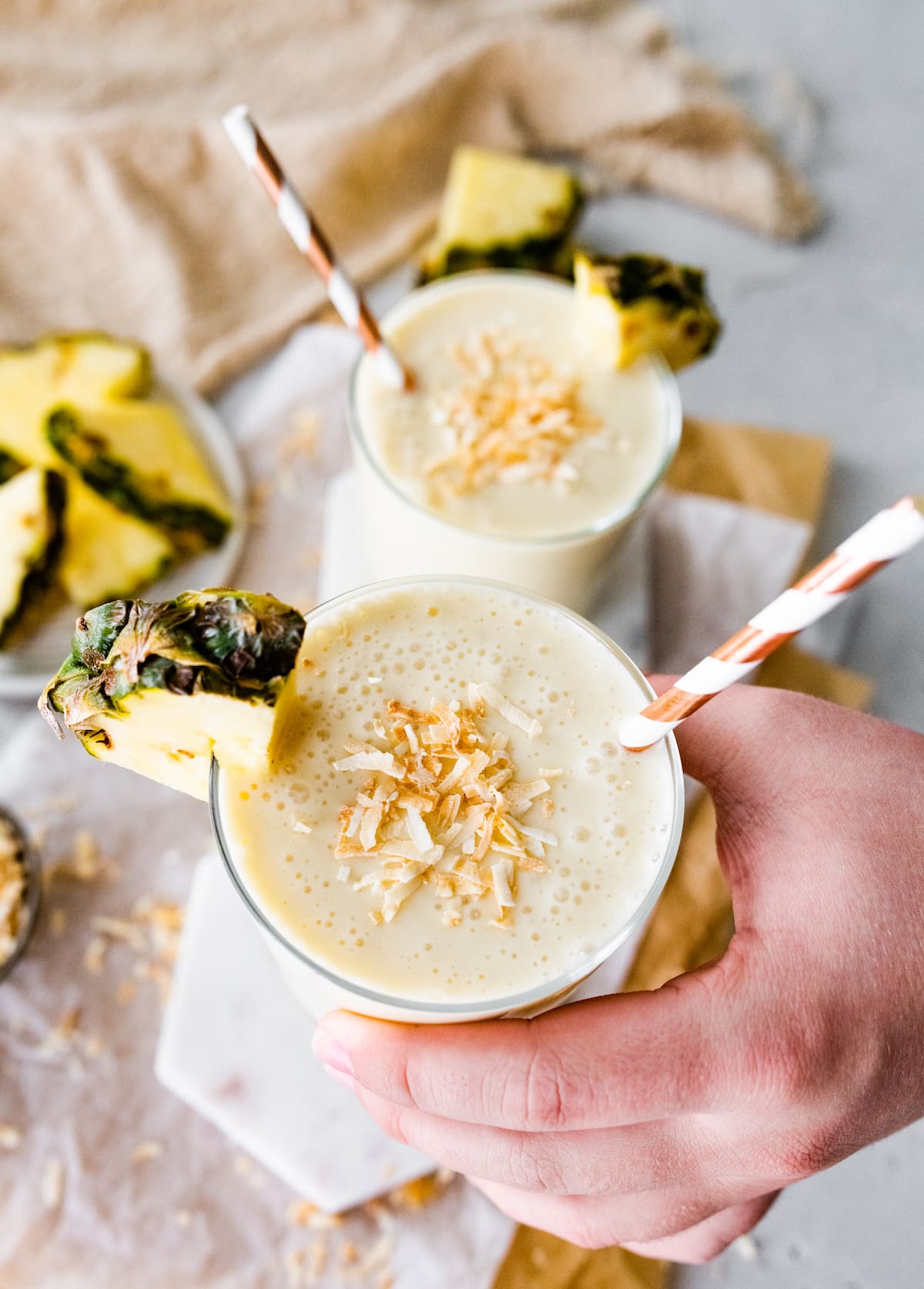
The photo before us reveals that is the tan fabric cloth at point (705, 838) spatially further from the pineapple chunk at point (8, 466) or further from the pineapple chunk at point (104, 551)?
the pineapple chunk at point (8, 466)

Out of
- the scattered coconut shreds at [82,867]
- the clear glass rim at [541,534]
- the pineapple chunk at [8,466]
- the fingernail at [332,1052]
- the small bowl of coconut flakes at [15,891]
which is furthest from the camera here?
the pineapple chunk at [8,466]

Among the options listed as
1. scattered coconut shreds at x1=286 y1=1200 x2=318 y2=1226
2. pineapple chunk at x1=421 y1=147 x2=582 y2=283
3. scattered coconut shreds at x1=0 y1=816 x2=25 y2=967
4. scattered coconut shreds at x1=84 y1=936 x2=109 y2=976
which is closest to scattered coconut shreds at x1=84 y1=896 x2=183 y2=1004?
scattered coconut shreds at x1=84 y1=936 x2=109 y2=976

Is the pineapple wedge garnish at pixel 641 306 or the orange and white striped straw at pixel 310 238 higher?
the orange and white striped straw at pixel 310 238

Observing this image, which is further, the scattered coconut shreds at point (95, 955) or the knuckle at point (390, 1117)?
the scattered coconut shreds at point (95, 955)

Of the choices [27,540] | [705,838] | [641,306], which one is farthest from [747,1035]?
[27,540]

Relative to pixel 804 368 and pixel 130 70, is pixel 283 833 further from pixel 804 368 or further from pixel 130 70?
pixel 130 70

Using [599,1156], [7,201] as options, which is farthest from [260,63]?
[599,1156]

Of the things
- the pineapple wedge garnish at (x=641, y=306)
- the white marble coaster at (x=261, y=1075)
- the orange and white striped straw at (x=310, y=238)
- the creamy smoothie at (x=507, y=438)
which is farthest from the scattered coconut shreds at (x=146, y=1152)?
the pineapple wedge garnish at (x=641, y=306)
